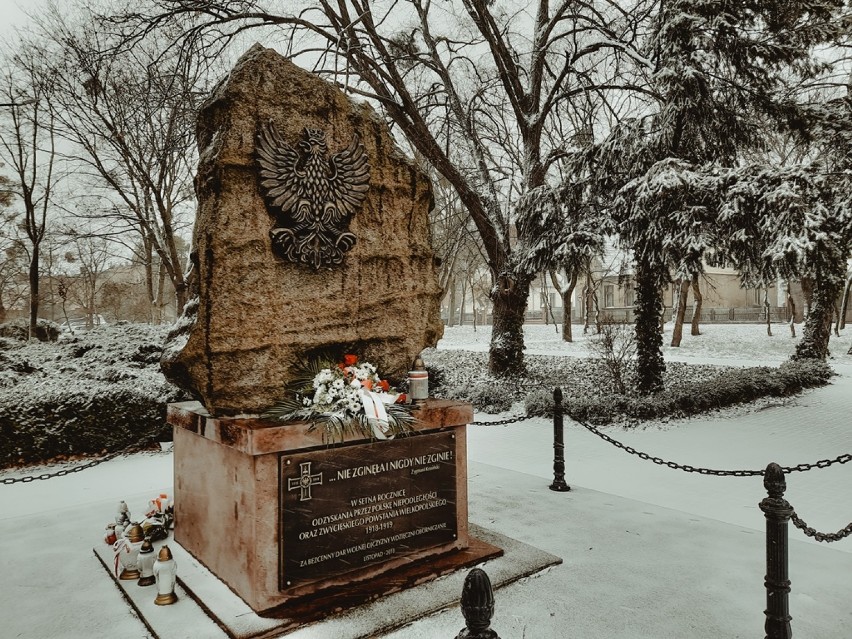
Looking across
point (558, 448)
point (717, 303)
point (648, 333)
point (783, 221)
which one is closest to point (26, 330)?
point (648, 333)

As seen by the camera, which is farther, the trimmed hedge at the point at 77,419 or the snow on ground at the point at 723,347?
the snow on ground at the point at 723,347

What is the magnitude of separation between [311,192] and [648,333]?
359 inches

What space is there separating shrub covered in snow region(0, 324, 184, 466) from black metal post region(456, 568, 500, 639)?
691cm

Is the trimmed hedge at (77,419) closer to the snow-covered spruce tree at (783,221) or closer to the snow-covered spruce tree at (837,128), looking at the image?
the snow-covered spruce tree at (783,221)

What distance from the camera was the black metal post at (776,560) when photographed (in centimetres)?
295

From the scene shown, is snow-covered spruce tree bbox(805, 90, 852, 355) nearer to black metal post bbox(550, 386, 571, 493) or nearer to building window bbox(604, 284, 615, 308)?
black metal post bbox(550, 386, 571, 493)

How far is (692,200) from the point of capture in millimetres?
8773

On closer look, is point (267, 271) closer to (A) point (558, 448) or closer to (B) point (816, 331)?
(A) point (558, 448)

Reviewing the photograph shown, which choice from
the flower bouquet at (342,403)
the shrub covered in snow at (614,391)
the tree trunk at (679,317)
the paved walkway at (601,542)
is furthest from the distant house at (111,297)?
the flower bouquet at (342,403)

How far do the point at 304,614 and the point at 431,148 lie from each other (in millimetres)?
10802

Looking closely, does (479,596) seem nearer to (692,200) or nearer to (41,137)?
(692,200)

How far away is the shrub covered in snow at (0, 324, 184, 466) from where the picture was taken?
7422mm

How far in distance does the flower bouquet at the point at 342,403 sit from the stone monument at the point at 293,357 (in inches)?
3.8

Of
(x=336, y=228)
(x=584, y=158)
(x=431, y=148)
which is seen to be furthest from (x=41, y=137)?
(x=336, y=228)
